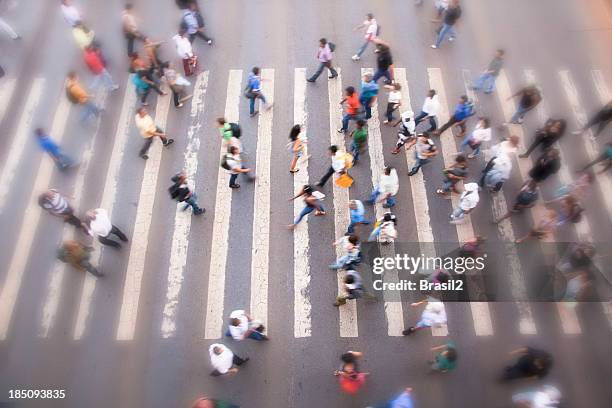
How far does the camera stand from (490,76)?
12.0 metres

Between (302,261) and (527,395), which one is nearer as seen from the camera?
(527,395)

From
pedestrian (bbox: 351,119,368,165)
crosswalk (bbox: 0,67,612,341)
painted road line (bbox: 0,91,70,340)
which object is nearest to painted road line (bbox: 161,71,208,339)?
crosswalk (bbox: 0,67,612,341)

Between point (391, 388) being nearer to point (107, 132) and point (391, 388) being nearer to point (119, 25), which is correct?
point (107, 132)

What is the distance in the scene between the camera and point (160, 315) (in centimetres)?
939

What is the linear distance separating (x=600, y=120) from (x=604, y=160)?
104 cm

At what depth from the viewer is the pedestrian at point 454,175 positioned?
985 centimetres

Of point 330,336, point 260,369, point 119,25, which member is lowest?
point 260,369

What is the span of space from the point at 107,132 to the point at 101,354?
20.0 feet

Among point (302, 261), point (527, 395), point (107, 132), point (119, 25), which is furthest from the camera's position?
point (119, 25)

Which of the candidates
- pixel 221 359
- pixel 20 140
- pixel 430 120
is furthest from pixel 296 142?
pixel 20 140

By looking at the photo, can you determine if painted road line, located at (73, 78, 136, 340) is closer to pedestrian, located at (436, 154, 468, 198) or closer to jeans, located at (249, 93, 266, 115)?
jeans, located at (249, 93, 266, 115)

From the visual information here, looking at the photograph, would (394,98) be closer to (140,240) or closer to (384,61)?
(384,61)

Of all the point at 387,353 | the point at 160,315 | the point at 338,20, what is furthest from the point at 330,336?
the point at 338,20

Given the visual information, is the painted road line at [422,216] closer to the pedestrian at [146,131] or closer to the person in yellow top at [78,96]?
the pedestrian at [146,131]
